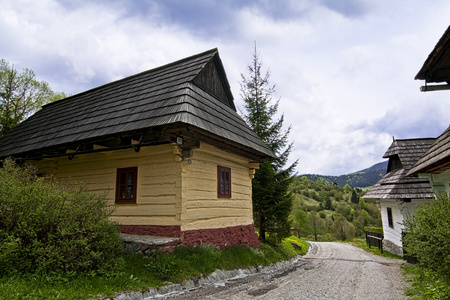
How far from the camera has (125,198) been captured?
7.30 m

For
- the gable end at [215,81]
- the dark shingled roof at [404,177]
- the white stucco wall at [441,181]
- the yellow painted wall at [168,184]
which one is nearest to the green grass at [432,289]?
the white stucco wall at [441,181]

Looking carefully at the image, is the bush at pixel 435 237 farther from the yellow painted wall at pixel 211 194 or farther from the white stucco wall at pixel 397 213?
the white stucco wall at pixel 397 213

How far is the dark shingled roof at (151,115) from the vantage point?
649cm

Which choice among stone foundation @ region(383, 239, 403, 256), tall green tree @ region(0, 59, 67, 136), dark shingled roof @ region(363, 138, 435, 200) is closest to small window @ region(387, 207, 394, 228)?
stone foundation @ region(383, 239, 403, 256)

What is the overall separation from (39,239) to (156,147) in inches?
128

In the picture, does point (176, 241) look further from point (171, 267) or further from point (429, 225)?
point (429, 225)

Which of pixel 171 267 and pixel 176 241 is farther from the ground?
pixel 176 241

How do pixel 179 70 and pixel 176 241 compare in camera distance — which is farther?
pixel 179 70

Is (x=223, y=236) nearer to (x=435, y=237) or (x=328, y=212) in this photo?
(x=435, y=237)

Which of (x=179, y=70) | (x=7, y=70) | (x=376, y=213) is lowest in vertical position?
(x=376, y=213)

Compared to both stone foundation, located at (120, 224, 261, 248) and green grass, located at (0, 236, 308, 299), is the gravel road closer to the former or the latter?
green grass, located at (0, 236, 308, 299)

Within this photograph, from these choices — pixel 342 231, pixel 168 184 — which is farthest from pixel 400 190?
pixel 342 231

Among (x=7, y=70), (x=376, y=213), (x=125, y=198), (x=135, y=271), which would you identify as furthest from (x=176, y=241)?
(x=376, y=213)

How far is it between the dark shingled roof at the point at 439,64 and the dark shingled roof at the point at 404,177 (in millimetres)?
7392
